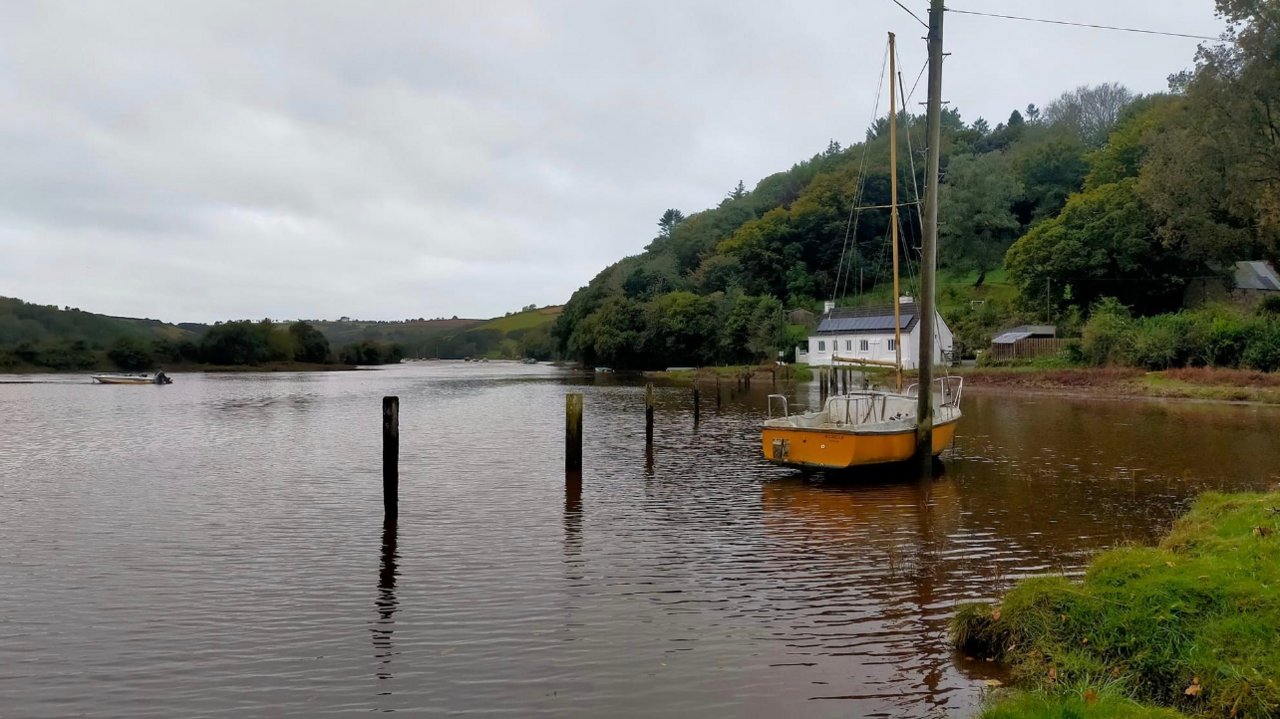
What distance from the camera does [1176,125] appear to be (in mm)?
56250

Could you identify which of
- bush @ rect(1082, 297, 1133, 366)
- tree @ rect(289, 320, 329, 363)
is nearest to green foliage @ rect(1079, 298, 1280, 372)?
bush @ rect(1082, 297, 1133, 366)

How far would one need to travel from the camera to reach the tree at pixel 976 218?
331 ft

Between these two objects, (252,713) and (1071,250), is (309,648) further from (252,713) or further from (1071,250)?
(1071,250)

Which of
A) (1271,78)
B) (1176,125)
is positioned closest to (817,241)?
(1176,125)

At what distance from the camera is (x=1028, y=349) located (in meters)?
62.2

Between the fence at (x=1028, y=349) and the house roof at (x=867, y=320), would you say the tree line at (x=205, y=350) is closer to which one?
the house roof at (x=867, y=320)

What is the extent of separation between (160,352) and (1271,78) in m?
131

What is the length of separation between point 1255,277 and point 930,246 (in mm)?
62098

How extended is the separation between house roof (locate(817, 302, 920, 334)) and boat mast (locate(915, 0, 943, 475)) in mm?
54371

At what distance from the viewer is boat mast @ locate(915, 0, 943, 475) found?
17.3 m

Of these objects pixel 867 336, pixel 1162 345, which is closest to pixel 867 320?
pixel 867 336

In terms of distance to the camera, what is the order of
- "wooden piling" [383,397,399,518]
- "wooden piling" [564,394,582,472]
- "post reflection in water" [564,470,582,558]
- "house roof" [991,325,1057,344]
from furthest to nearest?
"house roof" [991,325,1057,344] < "wooden piling" [564,394,582,472] < "wooden piling" [383,397,399,518] < "post reflection in water" [564,470,582,558]

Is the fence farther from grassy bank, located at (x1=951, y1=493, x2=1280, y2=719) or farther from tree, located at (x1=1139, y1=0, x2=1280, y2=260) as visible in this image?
grassy bank, located at (x1=951, y1=493, x2=1280, y2=719)

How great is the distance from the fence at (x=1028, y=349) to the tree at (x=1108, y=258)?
8.54 meters
